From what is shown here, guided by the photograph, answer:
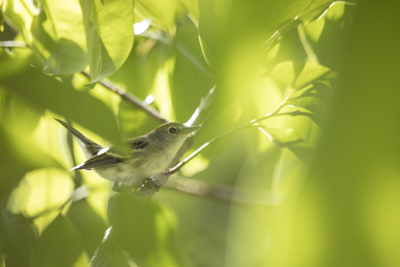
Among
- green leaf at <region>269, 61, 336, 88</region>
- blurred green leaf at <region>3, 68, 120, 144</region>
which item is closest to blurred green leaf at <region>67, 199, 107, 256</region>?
blurred green leaf at <region>3, 68, 120, 144</region>

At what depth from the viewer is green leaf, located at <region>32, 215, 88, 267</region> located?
307 mm

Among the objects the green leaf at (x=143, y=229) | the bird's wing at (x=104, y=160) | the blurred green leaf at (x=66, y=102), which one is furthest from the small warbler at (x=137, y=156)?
the blurred green leaf at (x=66, y=102)

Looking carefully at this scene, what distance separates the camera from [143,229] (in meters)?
0.33

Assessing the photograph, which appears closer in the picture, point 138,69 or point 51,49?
point 51,49

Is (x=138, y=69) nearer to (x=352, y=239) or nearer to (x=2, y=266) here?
(x=2, y=266)

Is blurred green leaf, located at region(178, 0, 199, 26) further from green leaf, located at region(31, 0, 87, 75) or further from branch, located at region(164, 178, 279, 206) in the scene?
branch, located at region(164, 178, 279, 206)

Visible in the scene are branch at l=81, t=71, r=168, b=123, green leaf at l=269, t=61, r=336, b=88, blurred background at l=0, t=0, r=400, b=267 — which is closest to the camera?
blurred background at l=0, t=0, r=400, b=267

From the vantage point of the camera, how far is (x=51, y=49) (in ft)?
1.26

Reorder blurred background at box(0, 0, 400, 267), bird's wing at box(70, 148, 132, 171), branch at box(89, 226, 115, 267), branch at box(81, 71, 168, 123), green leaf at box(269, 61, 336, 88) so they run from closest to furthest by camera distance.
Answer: blurred background at box(0, 0, 400, 267) < branch at box(89, 226, 115, 267) < green leaf at box(269, 61, 336, 88) < branch at box(81, 71, 168, 123) < bird's wing at box(70, 148, 132, 171)

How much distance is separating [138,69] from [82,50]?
21 centimetres

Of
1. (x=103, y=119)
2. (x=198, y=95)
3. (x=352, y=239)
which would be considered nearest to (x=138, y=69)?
(x=198, y=95)

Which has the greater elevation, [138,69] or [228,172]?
[138,69]

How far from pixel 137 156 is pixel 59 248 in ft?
1.74

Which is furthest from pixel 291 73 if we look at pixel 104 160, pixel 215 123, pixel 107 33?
pixel 104 160
